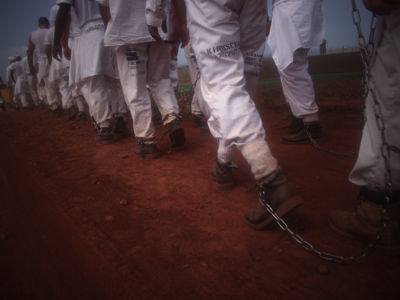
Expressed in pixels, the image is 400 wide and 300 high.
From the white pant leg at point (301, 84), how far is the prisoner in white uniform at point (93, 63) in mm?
2164

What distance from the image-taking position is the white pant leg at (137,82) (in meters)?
2.37

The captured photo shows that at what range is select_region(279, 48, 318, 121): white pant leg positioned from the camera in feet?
8.13

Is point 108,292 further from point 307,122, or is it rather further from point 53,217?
point 307,122

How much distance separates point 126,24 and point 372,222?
7.94 ft

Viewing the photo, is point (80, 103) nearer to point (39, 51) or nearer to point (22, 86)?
point (39, 51)

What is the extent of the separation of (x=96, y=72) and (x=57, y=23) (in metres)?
0.69

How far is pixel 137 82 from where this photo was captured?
2416mm

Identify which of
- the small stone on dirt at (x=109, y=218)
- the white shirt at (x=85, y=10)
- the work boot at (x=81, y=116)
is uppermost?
the white shirt at (x=85, y=10)

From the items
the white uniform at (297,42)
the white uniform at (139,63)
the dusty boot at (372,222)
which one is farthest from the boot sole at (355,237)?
the white uniform at (139,63)

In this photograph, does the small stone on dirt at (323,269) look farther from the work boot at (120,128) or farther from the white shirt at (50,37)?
the white shirt at (50,37)

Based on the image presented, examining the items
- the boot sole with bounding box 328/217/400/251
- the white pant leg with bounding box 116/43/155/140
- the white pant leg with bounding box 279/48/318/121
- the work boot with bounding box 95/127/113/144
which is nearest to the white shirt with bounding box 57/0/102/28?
the white pant leg with bounding box 116/43/155/140

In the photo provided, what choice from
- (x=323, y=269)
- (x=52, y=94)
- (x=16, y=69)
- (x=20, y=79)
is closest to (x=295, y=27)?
(x=323, y=269)

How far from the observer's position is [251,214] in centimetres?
129

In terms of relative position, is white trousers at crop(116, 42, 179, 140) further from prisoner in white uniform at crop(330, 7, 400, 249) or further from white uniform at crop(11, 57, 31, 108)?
white uniform at crop(11, 57, 31, 108)
